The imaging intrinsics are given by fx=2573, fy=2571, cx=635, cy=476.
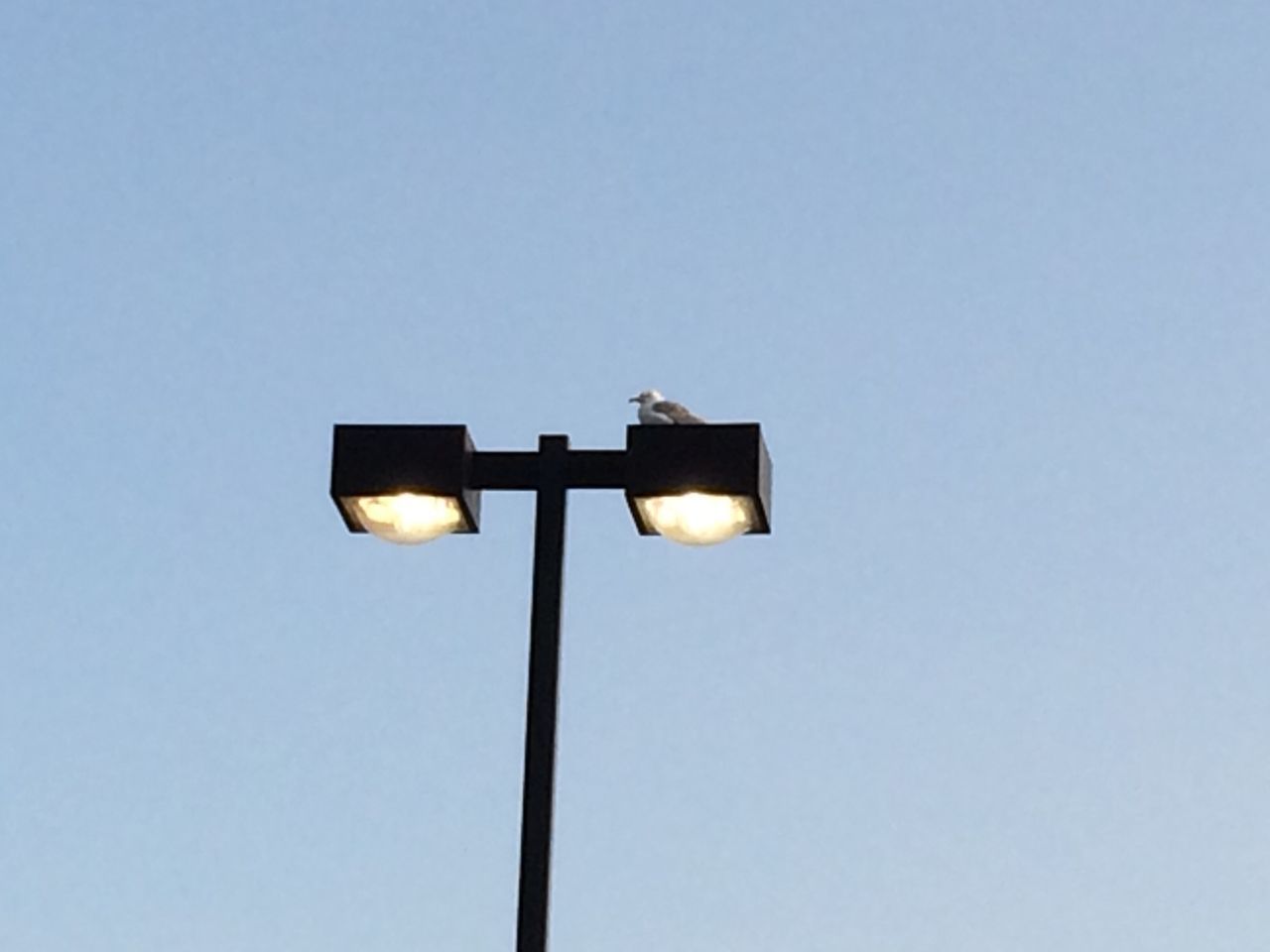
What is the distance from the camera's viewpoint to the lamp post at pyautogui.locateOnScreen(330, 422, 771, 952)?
899cm

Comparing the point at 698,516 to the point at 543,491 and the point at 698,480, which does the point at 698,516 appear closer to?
the point at 698,480

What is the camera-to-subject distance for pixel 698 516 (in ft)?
30.0

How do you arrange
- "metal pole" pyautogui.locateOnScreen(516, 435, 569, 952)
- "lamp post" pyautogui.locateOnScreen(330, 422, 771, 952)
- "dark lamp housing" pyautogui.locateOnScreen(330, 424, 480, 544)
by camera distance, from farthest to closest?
"dark lamp housing" pyautogui.locateOnScreen(330, 424, 480, 544) → "lamp post" pyautogui.locateOnScreen(330, 422, 771, 952) → "metal pole" pyautogui.locateOnScreen(516, 435, 569, 952)

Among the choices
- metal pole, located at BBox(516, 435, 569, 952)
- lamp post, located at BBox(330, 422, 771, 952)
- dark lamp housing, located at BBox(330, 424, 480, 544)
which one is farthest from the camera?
dark lamp housing, located at BBox(330, 424, 480, 544)

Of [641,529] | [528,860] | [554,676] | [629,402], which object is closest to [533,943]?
[528,860]

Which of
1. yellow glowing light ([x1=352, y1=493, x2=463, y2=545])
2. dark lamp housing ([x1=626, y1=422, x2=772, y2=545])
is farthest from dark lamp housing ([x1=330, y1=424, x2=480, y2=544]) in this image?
dark lamp housing ([x1=626, y1=422, x2=772, y2=545])

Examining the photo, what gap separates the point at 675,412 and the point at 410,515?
1.06 meters

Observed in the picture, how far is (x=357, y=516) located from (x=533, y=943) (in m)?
1.72

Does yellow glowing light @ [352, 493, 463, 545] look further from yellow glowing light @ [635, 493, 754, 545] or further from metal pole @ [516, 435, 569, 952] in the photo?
yellow glowing light @ [635, 493, 754, 545]

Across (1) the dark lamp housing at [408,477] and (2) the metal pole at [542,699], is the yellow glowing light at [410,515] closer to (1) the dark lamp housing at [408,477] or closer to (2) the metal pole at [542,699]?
(1) the dark lamp housing at [408,477]

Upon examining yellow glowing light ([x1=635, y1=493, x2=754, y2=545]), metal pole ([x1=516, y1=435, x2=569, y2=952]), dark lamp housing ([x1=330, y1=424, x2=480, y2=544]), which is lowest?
metal pole ([x1=516, y1=435, x2=569, y2=952])

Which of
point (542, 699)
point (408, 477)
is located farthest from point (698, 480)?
point (408, 477)

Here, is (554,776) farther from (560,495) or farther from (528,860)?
(560,495)

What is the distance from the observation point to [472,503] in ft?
30.6
